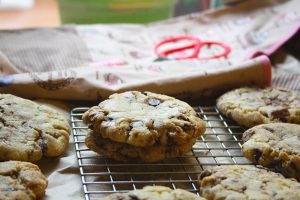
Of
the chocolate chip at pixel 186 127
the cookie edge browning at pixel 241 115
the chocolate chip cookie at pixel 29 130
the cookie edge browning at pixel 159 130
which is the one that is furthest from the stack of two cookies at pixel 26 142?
the cookie edge browning at pixel 241 115

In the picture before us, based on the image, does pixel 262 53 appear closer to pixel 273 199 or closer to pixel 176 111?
pixel 176 111

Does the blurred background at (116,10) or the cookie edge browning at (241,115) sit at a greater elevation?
the blurred background at (116,10)

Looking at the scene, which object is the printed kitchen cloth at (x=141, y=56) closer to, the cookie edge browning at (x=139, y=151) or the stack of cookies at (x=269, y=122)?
the stack of cookies at (x=269, y=122)

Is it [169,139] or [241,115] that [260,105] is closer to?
[241,115]

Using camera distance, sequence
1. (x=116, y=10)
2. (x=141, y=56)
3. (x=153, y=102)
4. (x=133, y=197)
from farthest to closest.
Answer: (x=116, y=10) < (x=141, y=56) < (x=153, y=102) < (x=133, y=197)

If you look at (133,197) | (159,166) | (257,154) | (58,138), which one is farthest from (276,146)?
(58,138)

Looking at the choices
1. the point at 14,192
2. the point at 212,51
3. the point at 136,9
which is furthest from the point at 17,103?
the point at 136,9
